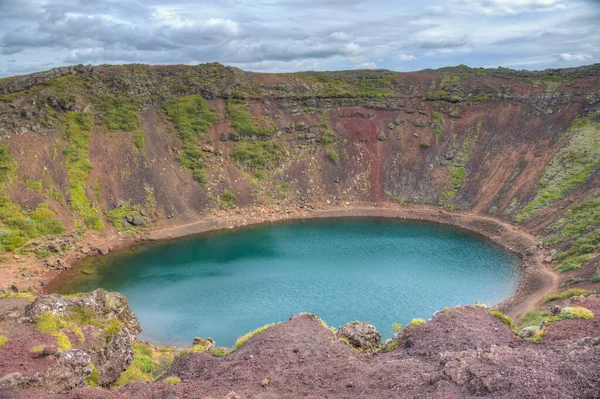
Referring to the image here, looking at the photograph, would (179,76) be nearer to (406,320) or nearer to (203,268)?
(203,268)

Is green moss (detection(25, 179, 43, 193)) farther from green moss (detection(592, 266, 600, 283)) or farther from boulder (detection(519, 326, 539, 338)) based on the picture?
green moss (detection(592, 266, 600, 283))

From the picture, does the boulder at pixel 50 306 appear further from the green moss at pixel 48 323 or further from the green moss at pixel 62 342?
the green moss at pixel 62 342

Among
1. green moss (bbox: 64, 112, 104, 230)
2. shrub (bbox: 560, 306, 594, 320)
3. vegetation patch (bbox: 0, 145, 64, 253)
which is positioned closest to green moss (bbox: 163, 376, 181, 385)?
shrub (bbox: 560, 306, 594, 320)

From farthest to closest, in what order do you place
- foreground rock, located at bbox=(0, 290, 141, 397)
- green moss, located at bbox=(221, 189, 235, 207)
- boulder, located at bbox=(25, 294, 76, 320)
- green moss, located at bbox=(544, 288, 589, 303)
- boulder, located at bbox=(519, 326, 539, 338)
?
green moss, located at bbox=(221, 189, 235, 207) → green moss, located at bbox=(544, 288, 589, 303) → boulder, located at bbox=(25, 294, 76, 320) → boulder, located at bbox=(519, 326, 539, 338) → foreground rock, located at bbox=(0, 290, 141, 397)

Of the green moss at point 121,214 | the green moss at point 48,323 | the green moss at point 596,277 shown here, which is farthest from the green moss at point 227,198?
the green moss at point 596,277

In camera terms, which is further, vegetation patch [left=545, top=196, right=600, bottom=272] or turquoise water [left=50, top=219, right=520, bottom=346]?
vegetation patch [left=545, top=196, right=600, bottom=272]

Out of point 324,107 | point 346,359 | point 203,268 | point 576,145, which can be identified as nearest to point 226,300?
point 203,268
